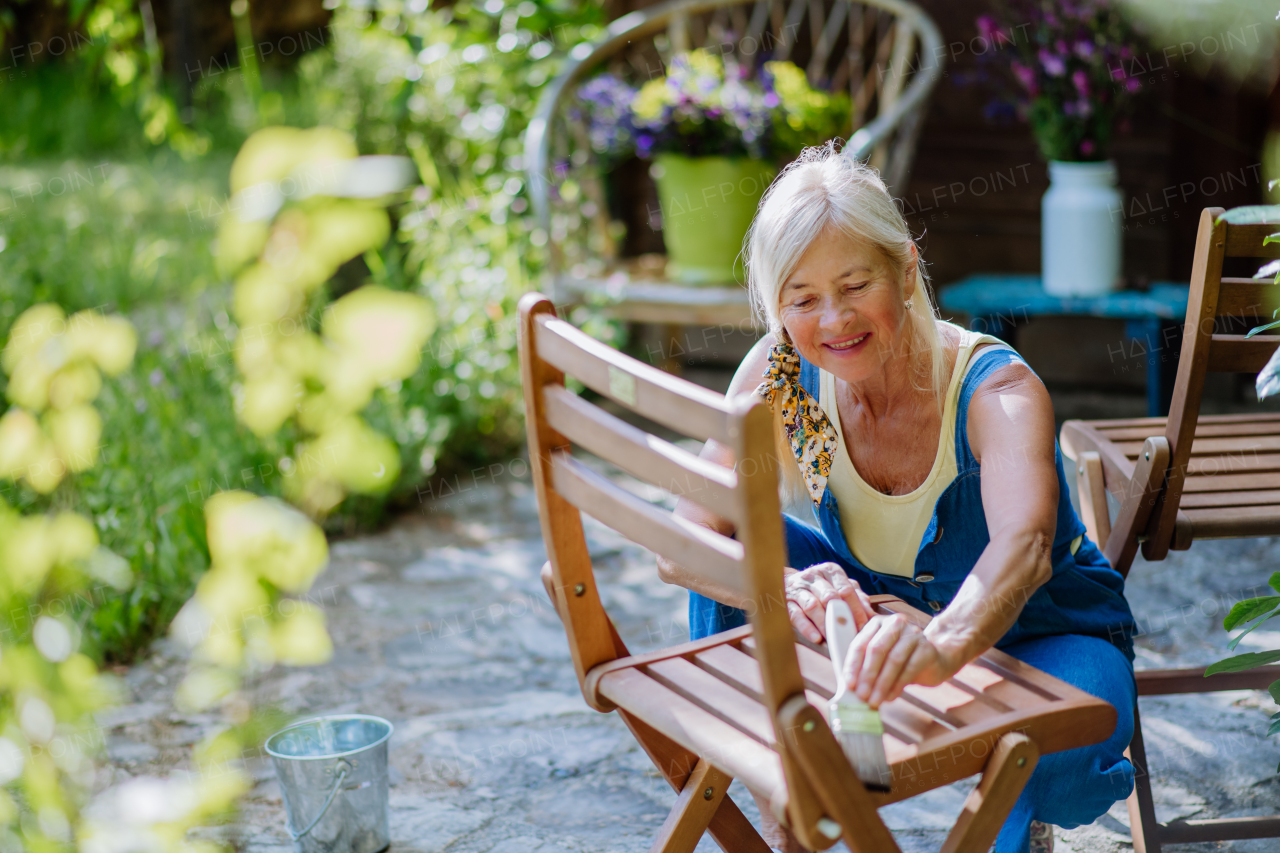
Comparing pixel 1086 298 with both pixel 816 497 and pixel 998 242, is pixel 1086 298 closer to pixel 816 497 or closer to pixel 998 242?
pixel 998 242

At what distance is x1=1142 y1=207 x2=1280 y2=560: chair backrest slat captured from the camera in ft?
5.99

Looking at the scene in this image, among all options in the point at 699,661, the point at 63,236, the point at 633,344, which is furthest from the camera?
the point at 63,236

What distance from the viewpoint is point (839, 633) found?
4.61 ft

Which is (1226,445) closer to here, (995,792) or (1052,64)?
(995,792)

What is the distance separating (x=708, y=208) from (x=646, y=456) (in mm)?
2912

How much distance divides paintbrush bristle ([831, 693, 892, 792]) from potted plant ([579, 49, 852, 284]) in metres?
A: 2.70

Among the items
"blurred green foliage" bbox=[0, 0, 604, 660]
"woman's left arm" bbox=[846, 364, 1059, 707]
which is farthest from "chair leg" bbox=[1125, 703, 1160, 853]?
"blurred green foliage" bbox=[0, 0, 604, 660]

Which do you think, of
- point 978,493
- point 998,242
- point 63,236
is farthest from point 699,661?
point 63,236

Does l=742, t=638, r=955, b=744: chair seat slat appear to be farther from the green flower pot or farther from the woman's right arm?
the green flower pot

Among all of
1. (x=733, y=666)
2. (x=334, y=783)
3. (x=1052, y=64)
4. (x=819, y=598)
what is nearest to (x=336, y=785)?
(x=334, y=783)

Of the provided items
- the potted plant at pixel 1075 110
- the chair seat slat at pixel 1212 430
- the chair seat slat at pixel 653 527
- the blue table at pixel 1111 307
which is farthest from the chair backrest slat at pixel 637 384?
the potted plant at pixel 1075 110

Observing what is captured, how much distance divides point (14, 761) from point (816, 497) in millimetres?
1588

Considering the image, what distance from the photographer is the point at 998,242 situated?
4.66m

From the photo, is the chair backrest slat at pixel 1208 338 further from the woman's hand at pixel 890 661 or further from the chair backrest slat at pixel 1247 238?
the woman's hand at pixel 890 661
